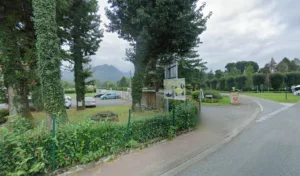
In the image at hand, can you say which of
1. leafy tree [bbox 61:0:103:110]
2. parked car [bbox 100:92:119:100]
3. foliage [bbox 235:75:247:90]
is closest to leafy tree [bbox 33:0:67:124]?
leafy tree [bbox 61:0:103:110]

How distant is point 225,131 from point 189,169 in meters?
4.18

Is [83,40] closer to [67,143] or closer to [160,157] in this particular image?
[67,143]

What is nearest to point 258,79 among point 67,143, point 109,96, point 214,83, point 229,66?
point 214,83

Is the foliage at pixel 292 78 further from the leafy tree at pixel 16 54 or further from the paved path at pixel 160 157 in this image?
the leafy tree at pixel 16 54

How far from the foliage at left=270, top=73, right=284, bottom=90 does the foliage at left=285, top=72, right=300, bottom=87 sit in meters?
1.41

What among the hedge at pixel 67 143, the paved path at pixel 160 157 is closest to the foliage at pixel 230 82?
the paved path at pixel 160 157

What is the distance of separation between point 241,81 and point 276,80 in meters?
7.30

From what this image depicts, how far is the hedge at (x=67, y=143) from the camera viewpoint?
315 cm

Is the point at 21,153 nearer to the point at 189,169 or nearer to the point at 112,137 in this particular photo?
the point at 112,137

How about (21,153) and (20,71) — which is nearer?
(21,153)

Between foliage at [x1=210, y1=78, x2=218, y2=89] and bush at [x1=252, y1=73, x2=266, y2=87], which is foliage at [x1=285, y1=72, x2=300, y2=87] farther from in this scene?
foliage at [x1=210, y1=78, x2=218, y2=89]

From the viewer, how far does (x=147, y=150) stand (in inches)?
202

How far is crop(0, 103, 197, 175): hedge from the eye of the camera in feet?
10.3

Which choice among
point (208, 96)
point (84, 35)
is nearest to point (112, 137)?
point (84, 35)
